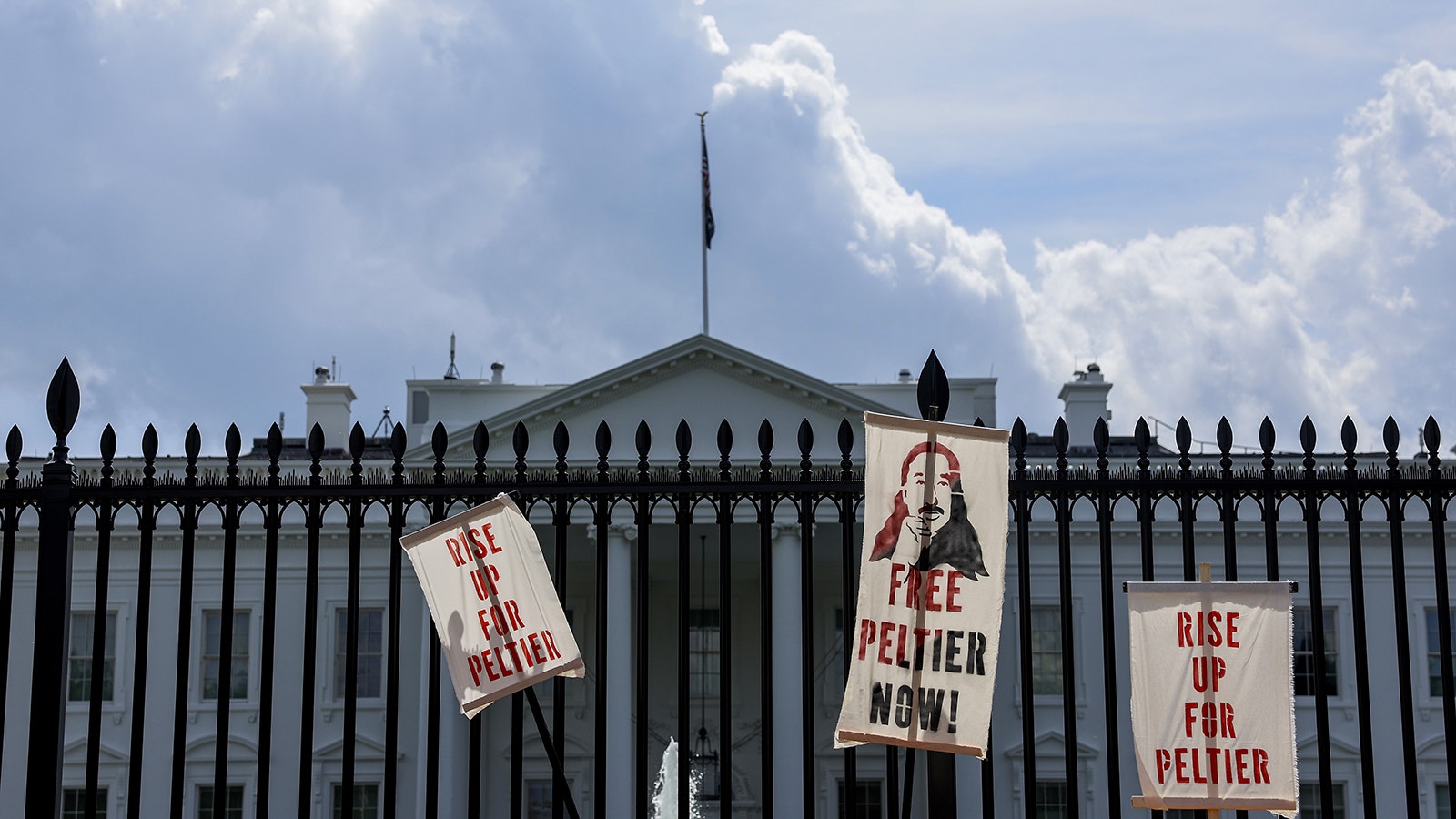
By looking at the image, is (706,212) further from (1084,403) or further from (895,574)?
(895,574)

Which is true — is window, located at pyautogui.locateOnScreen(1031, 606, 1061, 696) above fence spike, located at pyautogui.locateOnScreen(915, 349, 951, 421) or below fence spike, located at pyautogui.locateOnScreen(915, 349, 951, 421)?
below

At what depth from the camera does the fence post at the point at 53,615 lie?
19.5 ft

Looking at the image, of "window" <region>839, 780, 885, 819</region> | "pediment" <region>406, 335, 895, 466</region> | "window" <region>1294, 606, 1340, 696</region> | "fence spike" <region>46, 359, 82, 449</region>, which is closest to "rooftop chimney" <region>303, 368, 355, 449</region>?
"pediment" <region>406, 335, 895, 466</region>

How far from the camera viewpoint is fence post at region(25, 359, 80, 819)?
19.5 feet

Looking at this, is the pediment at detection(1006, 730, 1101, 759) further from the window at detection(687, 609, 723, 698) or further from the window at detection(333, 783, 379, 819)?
the window at detection(333, 783, 379, 819)

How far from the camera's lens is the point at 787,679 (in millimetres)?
21938

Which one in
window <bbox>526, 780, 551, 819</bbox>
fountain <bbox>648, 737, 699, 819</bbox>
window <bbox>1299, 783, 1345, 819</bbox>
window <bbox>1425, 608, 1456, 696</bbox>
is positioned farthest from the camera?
window <bbox>526, 780, 551, 819</bbox>

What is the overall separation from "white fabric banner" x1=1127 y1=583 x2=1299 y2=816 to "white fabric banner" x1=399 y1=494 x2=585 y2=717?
2.21 meters

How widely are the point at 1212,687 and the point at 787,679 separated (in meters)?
16.4

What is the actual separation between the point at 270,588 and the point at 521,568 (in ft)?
3.18

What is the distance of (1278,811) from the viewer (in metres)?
5.49

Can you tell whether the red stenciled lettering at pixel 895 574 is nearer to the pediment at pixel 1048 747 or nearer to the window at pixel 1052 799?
the pediment at pixel 1048 747

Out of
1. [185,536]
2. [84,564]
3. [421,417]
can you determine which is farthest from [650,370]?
[185,536]

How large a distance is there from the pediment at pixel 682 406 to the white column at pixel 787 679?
6.15ft
